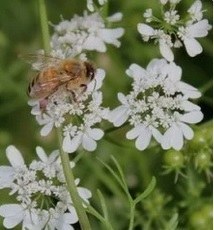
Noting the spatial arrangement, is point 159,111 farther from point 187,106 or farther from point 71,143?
point 71,143

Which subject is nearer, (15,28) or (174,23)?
(174,23)

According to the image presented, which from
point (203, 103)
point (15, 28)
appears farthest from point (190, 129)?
point (15, 28)

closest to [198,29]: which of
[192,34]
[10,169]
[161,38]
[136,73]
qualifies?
[192,34]

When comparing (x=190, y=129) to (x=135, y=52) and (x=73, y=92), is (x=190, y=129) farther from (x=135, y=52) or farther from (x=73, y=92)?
(x=135, y=52)

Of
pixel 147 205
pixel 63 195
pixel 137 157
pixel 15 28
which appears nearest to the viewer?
pixel 63 195

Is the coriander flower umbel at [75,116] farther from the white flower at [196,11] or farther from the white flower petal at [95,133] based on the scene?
the white flower at [196,11]
